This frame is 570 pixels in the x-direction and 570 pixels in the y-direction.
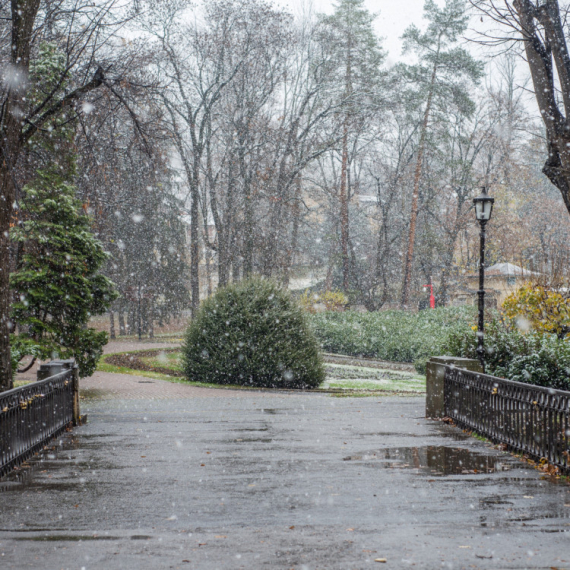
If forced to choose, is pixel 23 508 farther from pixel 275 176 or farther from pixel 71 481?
pixel 275 176

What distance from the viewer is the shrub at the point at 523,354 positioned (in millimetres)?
10430

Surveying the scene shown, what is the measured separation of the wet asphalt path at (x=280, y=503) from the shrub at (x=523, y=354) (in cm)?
164

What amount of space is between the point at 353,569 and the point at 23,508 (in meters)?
3.03

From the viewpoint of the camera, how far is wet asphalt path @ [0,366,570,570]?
441cm

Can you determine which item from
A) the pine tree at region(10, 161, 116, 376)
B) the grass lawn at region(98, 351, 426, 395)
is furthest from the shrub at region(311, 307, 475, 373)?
the pine tree at region(10, 161, 116, 376)

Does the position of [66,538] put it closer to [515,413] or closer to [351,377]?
[515,413]

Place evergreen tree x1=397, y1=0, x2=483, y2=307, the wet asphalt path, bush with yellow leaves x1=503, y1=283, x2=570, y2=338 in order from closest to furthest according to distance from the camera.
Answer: the wet asphalt path < bush with yellow leaves x1=503, y1=283, x2=570, y2=338 < evergreen tree x1=397, y1=0, x2=483, y2=307

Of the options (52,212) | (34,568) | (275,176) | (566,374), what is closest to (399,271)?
(275,176)

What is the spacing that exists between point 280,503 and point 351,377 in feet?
58.5

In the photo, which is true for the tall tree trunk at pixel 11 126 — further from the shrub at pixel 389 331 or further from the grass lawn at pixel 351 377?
the shrub at pixel 389 331

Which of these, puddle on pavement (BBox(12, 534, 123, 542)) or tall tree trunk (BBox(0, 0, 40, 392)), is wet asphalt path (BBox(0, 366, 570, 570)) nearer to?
puddle on pavement (BBox(12, 534, 123, 542))

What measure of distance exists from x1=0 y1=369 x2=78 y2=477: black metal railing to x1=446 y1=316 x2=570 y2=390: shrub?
7093 mm

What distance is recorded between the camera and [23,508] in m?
5.65

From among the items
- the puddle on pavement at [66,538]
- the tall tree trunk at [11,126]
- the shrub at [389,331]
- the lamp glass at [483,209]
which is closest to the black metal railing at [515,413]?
the lamp glass at [483,209]
